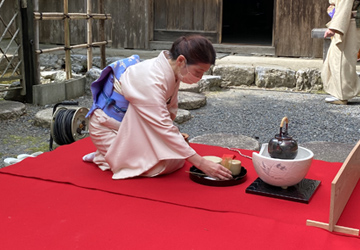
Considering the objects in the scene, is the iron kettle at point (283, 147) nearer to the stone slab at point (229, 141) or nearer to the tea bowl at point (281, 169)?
the tea bowl at point (281, 169)

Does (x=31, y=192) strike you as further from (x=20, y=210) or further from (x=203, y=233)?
(x=203, y=233)

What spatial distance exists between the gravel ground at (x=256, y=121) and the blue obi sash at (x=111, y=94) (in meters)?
1.51

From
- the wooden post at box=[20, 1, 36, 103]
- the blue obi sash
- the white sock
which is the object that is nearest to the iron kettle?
the blue obi sash

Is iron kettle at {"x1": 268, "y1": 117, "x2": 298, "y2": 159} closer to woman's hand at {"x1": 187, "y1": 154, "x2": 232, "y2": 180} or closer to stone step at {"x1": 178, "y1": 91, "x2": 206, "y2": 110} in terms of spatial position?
woman's hand at {"x1": 187, "y1": 154, "x2": 232, "y2": 180}

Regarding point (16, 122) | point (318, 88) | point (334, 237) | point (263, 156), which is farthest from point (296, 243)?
point (318, 88)

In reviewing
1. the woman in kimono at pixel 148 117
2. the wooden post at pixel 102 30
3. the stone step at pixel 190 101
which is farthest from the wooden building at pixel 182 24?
the woman in kimono at pixel 148 117

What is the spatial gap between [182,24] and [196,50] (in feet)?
21.6

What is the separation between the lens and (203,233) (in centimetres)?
229

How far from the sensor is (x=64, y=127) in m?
4.02

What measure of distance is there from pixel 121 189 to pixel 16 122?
3.45m

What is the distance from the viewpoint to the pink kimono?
2904 millimetres

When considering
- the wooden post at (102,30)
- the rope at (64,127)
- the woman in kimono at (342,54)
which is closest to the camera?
the rope at (64,127)

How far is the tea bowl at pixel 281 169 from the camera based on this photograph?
258 centimetres

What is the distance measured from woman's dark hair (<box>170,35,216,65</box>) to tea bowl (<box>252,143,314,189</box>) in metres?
0.67
